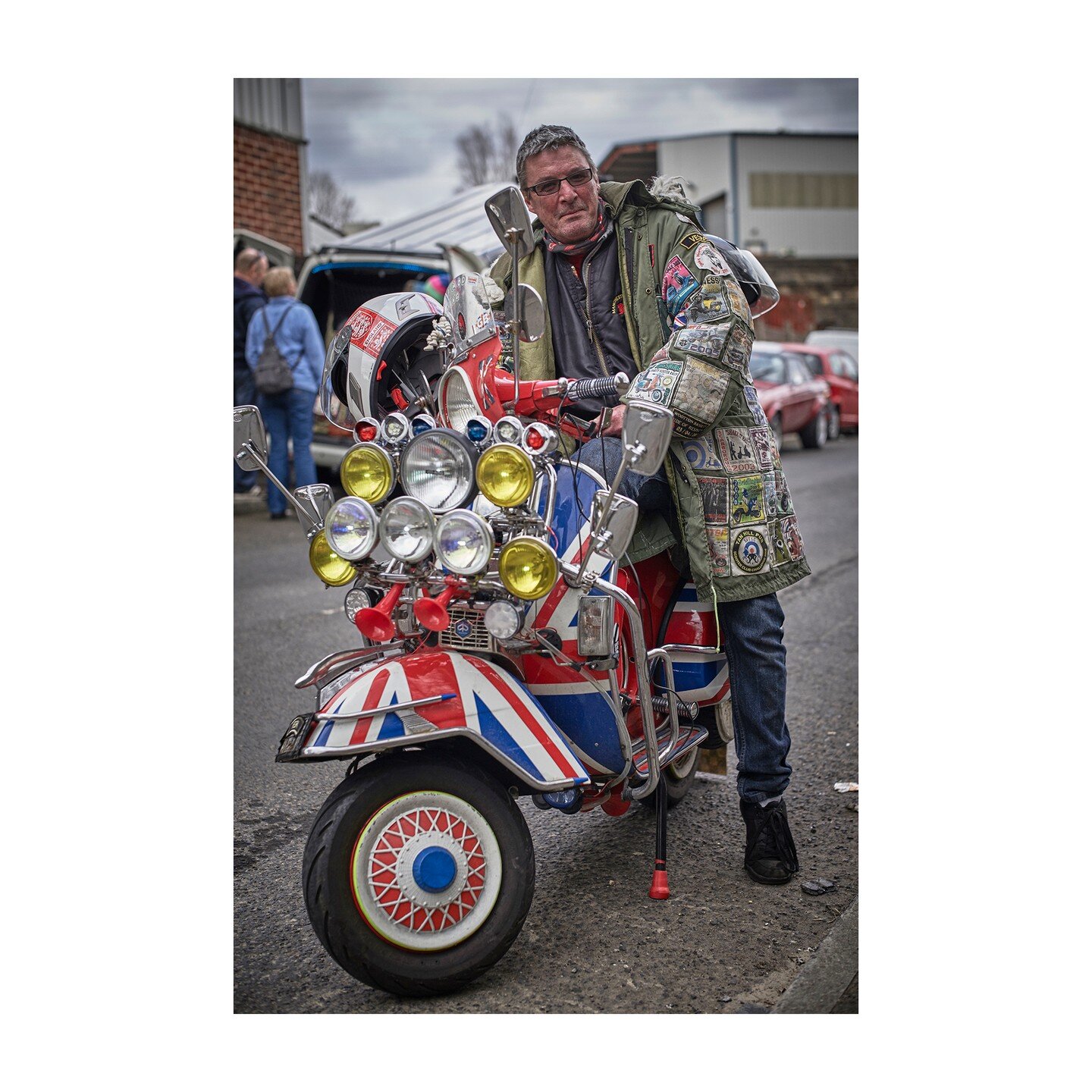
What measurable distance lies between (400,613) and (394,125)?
6.10 feet

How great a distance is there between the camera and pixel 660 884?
9.64 feet

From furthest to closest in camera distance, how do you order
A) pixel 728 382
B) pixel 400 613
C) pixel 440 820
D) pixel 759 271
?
pixel 759 271
pixel 728 382
pixel 400 613
pixel 440 820

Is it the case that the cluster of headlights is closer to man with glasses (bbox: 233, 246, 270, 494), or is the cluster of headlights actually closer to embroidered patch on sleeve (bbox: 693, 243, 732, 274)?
embroidered patch on sleeve (bbox: 693, 243, 732, 274)

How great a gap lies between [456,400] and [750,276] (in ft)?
2.70

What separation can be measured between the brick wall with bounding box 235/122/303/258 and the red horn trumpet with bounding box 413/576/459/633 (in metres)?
5.86

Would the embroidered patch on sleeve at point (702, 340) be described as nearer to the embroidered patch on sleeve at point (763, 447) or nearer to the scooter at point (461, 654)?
the scooter at point (461, 654)

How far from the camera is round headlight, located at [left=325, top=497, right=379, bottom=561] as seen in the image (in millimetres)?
2301

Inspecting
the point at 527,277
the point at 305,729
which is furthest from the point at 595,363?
the point at 305,729

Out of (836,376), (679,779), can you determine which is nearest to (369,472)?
(679,779)

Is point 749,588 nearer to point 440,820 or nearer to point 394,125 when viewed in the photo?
point 440,820

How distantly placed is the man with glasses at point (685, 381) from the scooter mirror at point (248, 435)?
643 millimetres

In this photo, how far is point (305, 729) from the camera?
234 centimetres

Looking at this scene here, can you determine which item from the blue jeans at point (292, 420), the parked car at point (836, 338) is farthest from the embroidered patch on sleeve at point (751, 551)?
the parked car at point (836, 338)

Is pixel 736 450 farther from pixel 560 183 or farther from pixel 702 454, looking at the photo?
pixel 560 183
